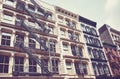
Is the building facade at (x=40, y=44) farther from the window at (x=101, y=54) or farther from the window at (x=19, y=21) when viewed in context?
the window at (x=101, y=54)

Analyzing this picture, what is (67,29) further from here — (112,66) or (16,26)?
(112,66)

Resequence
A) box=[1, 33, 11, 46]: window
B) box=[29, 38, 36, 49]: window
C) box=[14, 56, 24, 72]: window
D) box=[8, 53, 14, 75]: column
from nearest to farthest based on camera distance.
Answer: box=[8, 53, 14, 75]: column
box=[14, 56, 24, 72]: window
box=[1, 33, 11, 46]: window
box=[29, 38, 36, 49]: window

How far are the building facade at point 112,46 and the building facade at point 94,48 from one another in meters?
2.34

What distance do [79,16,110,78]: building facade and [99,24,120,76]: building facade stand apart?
234cm

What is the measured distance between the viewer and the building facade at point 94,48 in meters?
25.4

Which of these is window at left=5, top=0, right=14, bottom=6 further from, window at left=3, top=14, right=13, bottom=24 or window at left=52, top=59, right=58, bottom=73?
window at left=52, top=59, right=58, bottom=73

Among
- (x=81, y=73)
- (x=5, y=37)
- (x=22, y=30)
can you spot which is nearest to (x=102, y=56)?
(x=81, y=73)

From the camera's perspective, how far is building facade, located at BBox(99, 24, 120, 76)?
29375mm

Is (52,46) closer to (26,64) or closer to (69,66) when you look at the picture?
(69,66)

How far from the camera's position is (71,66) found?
21.4 metres

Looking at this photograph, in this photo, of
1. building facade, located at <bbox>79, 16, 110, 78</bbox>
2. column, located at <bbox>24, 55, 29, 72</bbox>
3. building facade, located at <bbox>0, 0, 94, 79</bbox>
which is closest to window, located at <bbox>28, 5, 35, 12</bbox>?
building facade, located at <bbox>0, 0, 94, 79</bbox>

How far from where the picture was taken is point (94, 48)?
2770 centimetres

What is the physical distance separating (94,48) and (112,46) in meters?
7.40

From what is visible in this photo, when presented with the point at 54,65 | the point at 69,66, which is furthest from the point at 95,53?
the point at 54,65
